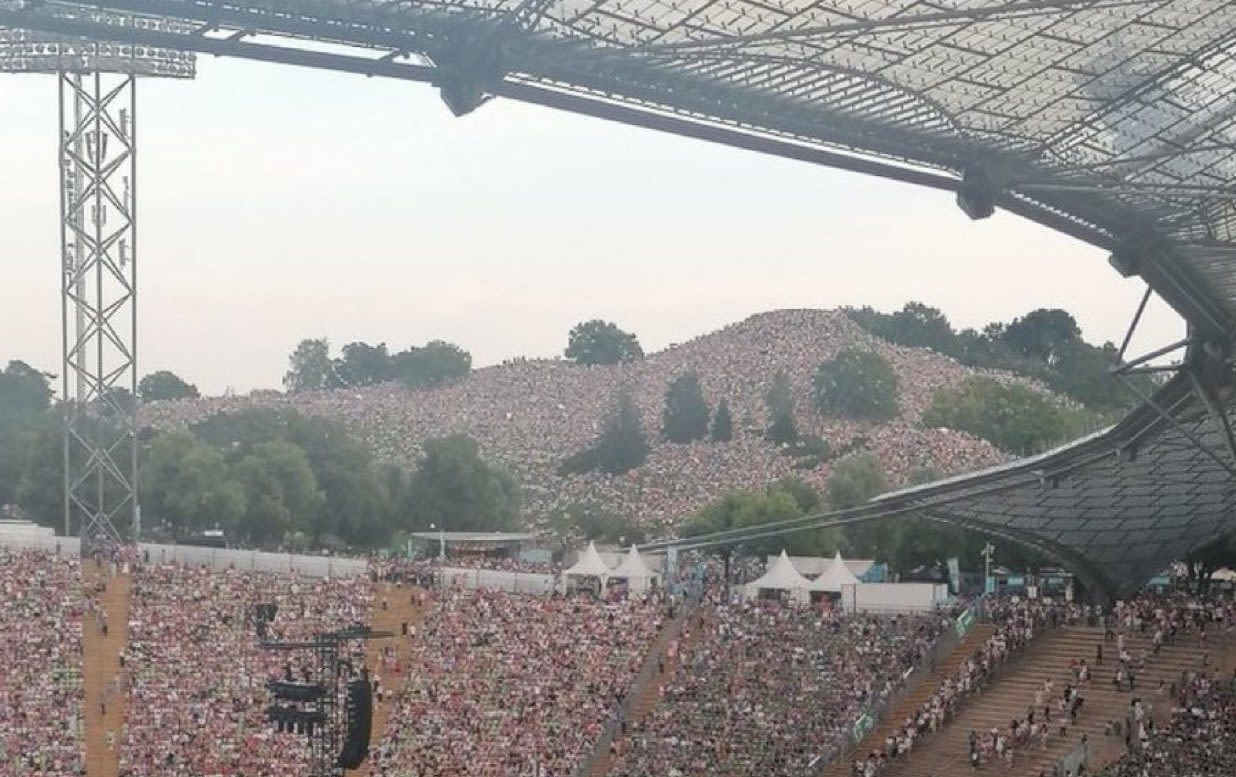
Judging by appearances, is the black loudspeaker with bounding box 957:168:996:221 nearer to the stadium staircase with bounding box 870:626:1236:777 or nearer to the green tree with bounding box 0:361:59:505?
the stadium staircase with bounding box 870:626:1236:777

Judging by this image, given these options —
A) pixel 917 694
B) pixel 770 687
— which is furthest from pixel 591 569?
pixel 917 694

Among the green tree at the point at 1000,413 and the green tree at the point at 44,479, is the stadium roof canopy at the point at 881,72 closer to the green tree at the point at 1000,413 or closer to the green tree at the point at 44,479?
the green tree at the point at 44,479

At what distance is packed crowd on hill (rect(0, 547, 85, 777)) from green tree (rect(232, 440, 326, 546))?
76.7 feet

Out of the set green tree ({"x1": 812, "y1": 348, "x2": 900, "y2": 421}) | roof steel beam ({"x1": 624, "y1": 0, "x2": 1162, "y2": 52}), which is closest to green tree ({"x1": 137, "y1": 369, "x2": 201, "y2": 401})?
green tree ({"x1": 812, "y1": 348, "x2": 900, "y2": 421})

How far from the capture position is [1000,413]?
313ft

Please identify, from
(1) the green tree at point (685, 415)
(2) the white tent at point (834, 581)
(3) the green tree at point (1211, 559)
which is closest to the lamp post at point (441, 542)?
(2) the white tent at point (834, 581)

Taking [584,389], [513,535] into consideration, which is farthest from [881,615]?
[584,389]

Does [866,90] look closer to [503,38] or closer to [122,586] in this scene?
[503,38]

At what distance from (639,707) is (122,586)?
428 inches

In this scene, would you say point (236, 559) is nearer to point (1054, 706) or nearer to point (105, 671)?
point (105, 671)

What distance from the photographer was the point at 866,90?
21422mm

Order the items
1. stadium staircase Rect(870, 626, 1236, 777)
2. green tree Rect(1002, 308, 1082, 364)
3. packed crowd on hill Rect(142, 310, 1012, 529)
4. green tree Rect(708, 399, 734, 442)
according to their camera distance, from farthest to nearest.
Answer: green tree Rect(1002, 308, 1082, 364), green tree Rect(708, 399, 734, 442), packed crowd on hill Rect(142, 310, 1012, 529), stadium staircase Rect(870, 626, 1236, 777)

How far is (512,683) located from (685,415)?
7302cm

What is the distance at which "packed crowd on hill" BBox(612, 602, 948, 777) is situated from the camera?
38906mm
